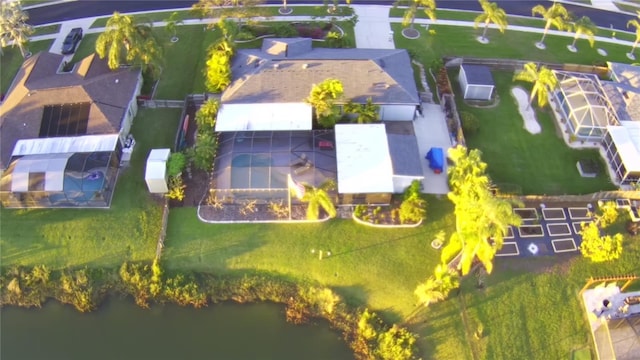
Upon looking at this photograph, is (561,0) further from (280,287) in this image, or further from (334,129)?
(280,287)

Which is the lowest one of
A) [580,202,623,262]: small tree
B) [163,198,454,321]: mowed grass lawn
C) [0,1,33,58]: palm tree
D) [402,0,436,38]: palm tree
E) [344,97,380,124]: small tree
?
[580,202,623,262]: small tree

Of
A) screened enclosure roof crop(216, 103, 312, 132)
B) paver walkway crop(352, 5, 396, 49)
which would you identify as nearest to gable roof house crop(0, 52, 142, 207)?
screened enclosure roof crop(216, 103, 312, 132)

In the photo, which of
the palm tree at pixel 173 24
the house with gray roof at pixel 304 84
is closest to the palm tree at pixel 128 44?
the palm tree at pixel 173 24

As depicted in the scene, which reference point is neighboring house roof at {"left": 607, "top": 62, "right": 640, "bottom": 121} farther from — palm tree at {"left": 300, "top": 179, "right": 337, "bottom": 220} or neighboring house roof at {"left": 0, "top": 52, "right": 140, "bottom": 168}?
neighboring house roof at {"left": 0, "top": 52, "right": 140, "bottom": 168}

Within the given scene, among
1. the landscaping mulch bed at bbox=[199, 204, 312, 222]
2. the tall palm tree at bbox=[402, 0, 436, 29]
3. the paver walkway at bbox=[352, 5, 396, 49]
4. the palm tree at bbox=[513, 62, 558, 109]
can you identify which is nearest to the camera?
the landscaping mulch bed at bbox=[199, 204, 312, 222]

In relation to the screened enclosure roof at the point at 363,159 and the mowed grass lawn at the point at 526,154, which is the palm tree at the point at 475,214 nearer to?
the screened enclosure roof at the point at 363,159

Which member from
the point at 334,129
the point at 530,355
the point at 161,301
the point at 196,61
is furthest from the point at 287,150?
the point at 530,355
